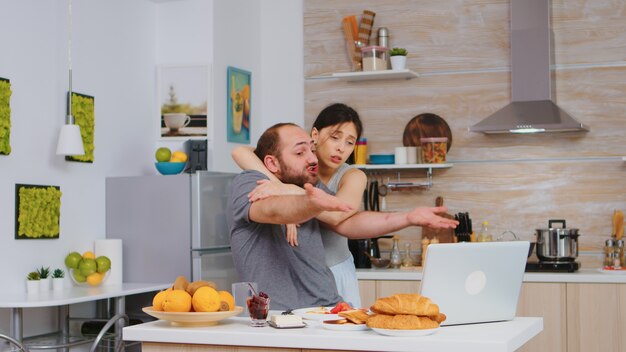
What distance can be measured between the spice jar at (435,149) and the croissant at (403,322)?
3.23 meters

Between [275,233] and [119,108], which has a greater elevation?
[119,108]

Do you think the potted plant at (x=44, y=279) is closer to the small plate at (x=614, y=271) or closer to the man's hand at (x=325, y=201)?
the man's hand at (x=325, y=201)

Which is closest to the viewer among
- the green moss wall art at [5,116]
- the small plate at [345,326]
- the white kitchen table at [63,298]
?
the small plate at [345,326]

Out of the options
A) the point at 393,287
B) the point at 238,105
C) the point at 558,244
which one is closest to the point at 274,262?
the point at 393,287

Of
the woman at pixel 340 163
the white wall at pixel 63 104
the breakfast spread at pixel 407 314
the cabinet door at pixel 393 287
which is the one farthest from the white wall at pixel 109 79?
the breakfast spread at pixel 407 314

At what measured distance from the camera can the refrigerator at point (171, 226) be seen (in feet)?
16.2

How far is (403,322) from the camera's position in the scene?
223cm

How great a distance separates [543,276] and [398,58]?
1.58 metres

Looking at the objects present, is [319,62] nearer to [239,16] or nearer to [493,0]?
[239,16]

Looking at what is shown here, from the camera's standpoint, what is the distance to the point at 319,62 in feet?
19.4

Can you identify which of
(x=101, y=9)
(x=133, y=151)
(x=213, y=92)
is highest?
(x=101, y=9)

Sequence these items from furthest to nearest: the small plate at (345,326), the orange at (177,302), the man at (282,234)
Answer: the man at (282,234)
the orange at (177,302)
the small plate at (345,326)

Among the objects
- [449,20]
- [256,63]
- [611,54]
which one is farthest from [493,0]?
[256,63]

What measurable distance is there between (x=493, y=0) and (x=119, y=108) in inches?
93.0
